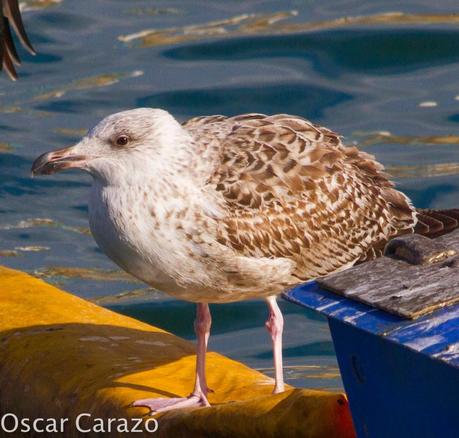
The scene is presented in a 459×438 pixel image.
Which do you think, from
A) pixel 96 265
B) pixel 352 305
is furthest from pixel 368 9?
pixel 352 305

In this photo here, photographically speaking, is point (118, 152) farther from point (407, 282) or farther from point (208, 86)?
point (208, 86)

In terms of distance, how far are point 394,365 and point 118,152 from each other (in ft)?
5.92

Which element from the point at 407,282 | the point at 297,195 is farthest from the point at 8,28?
the point at 407,282

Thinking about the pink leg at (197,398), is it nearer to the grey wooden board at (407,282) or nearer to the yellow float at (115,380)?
the yellow float at (115,380)

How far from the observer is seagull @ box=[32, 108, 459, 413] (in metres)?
6.51

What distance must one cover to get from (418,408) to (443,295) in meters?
0.40

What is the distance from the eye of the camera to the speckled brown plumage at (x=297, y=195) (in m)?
6.79

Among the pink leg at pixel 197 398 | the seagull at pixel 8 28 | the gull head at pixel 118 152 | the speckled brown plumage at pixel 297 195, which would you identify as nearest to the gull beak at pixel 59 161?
the gull head at pixel 118 152

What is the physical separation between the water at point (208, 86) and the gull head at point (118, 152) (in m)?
3.69

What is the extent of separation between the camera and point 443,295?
5.23 metres

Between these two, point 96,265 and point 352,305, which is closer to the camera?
point 352,305

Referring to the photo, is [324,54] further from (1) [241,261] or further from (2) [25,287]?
(1) [241,261]

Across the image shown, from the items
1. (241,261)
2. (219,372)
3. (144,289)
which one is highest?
(241,261)

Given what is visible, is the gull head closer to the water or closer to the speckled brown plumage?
the speckled brown plumage
